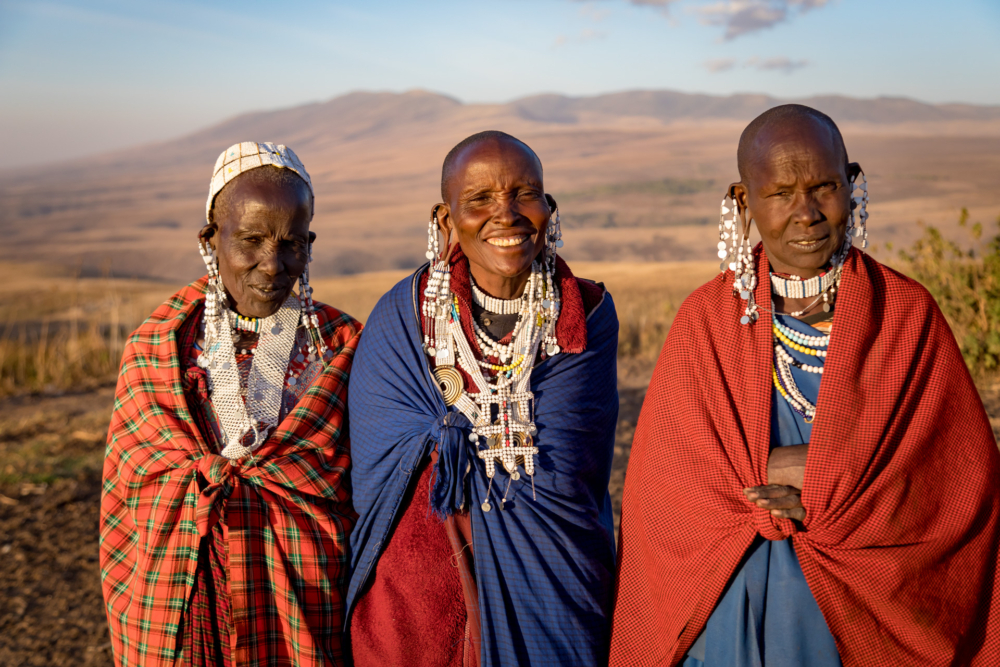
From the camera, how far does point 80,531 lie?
5.34m

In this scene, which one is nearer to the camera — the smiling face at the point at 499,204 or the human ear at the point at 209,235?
the smiling face at the point at 499,204

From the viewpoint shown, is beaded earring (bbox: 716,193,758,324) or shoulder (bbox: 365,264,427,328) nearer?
beaded earring (bbox: 716,193,758,324)

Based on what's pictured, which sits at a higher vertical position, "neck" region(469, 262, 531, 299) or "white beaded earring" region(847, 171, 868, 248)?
"white beaded earring" region(847, 171, 868, 248)

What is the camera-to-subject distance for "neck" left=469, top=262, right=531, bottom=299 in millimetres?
3101

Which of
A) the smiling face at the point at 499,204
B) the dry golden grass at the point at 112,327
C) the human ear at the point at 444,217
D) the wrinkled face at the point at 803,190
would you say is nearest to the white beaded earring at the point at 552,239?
the smiling face at the point at 499,204

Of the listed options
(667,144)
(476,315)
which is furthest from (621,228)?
(476,315)

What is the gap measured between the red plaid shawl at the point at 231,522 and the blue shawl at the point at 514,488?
0.38ft

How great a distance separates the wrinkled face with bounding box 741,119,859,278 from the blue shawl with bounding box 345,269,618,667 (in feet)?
2.83

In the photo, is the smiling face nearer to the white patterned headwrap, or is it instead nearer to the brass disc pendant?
the brass disc pendant

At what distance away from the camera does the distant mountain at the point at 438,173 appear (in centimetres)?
4306

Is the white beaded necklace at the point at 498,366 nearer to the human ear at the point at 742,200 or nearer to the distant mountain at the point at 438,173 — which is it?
the human ear at the point at 742,200

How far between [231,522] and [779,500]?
190 centimetres

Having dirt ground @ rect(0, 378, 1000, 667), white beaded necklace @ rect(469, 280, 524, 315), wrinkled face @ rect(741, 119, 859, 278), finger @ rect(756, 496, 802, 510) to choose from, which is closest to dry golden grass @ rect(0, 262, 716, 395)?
dirt ground @ rect(0, 378, 1000, 667)

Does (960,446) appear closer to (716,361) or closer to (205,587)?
(716,361)
